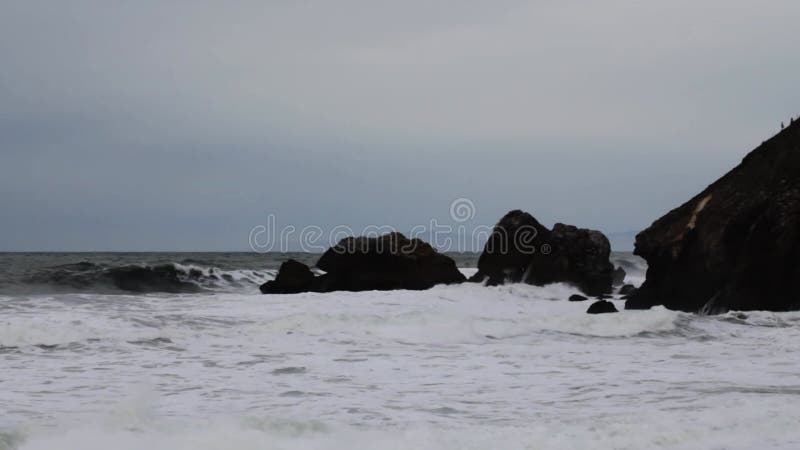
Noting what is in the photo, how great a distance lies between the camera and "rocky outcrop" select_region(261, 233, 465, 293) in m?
28.0

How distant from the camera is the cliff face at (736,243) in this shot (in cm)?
1823

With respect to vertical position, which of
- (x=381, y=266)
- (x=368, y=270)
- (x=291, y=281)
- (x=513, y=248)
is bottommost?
(x=291, y=281)

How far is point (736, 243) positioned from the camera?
18812 mm

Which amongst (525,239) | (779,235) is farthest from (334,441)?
(525,239)

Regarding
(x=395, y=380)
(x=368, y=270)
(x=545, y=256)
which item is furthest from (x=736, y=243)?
(x=368, y=270)

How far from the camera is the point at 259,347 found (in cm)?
1391

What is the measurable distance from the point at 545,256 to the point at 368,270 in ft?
18.9

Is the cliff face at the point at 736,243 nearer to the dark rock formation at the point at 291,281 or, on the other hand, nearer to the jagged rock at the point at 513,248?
the jagged rock at the point at 513,248

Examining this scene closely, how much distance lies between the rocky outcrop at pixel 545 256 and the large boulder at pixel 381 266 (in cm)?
154

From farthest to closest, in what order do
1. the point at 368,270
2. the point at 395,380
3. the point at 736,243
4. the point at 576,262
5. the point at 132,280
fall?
1. the point at 132,280
2. the point at 576,262
3. the point at 368,270
4. the point at 736,243
5. the point at 395,380

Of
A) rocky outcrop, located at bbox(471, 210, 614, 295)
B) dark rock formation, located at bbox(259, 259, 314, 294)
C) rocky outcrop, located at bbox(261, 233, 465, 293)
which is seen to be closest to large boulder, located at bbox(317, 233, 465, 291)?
rocky outcrop, located at bbox(261, 233, 465, 293)

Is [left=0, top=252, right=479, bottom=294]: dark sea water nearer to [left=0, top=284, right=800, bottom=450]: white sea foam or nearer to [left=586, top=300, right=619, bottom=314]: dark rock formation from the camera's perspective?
[left=0, top=284, right=800, bottom=450]: white sea foam

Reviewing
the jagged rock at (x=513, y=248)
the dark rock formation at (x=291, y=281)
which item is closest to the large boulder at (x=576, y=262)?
the jagged rock at (x=513, y=248)

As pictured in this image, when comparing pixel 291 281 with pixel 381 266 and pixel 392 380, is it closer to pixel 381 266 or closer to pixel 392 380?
pixel 381 266
